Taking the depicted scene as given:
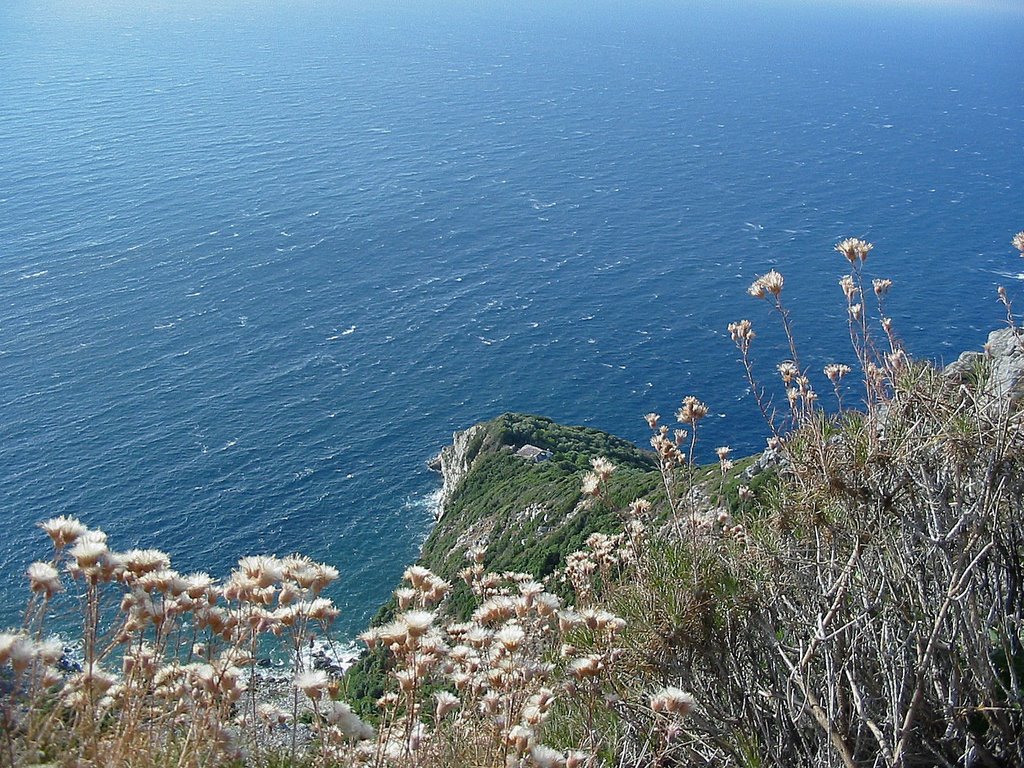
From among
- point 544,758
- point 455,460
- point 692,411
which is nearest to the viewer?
point 544,758

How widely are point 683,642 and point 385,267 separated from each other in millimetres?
71197

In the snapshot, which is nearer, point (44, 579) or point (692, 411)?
point (44, 579)

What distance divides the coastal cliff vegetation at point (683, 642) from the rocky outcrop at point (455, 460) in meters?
46.6

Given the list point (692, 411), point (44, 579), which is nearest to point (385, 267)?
point (692, 411)

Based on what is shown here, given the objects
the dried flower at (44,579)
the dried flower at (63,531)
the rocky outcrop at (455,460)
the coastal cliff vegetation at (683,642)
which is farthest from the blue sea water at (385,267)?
the dried flower at (44,579)

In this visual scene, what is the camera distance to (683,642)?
4633mm

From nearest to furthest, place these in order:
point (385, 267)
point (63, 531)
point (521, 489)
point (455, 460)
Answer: point (63, 531) → point (521, 489) → point (455, 460) → point (385, 267)

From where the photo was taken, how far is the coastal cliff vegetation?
3.41m

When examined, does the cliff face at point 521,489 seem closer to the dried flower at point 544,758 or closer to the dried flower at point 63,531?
the dried flower at point 544,758

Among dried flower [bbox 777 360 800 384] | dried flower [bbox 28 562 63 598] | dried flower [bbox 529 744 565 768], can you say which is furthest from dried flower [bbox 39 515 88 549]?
dried flower [bbox 777 360 800 384]

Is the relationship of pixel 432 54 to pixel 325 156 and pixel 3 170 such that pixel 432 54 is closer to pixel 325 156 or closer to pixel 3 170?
pixel 325 156

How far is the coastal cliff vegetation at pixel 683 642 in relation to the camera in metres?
3.41

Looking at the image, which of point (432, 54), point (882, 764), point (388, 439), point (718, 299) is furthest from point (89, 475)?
point (432, 54)

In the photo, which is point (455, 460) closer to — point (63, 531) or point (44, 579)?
point (63, 531)
